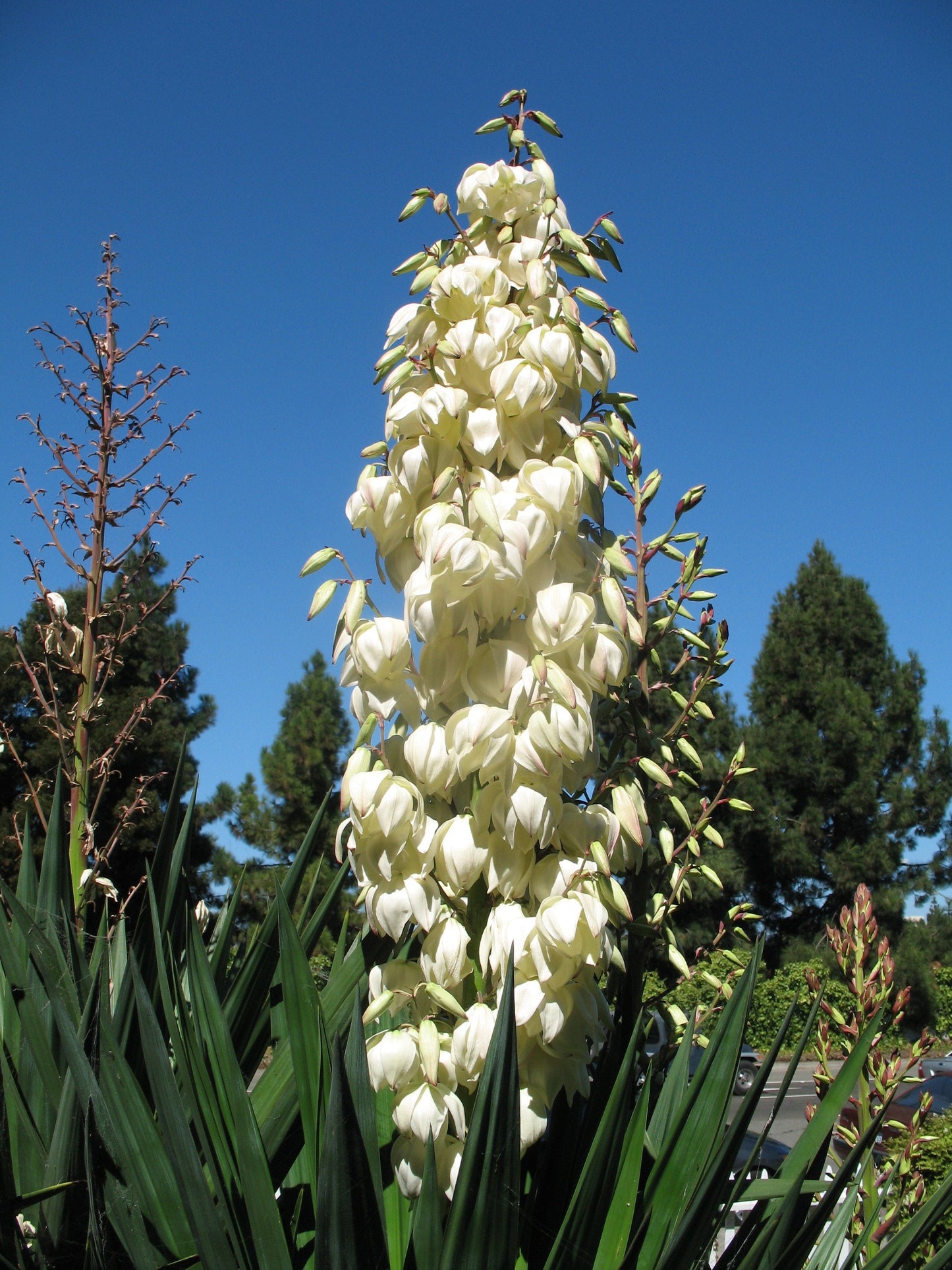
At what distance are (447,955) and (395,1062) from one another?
0.12 meters

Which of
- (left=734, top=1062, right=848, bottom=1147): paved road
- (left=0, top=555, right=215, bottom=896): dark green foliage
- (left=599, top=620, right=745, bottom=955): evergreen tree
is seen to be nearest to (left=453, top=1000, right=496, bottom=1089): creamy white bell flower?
(left=734, top=1062, right=848, bottom=1147): paved road

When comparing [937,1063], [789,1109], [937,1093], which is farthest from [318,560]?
[937,1063]

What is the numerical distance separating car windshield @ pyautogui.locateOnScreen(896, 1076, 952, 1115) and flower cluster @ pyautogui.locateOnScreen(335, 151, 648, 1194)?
749 cm

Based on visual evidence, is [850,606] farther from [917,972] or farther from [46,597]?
[46,597]

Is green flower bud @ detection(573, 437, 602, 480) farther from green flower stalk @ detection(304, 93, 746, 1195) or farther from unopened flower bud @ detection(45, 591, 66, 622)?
unopened flower bud @ detection(45, 591, 66, 622)

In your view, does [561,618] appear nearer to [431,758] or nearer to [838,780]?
[431,758]

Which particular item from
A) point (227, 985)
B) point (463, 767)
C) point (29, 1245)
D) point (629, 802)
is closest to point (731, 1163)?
point (629, 802)

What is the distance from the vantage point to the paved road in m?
7.98

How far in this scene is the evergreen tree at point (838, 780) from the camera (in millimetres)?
Result: 14867

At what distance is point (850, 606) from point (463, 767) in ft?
57.0

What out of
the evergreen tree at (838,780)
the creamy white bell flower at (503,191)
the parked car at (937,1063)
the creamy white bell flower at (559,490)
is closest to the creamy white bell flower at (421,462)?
the creamy white bell flower at (559,490)

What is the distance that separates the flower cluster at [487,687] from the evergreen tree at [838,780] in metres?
13.9

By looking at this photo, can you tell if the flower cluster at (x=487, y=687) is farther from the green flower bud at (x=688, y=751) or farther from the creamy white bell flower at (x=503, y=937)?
the green flower bud at (x=688, y=751)

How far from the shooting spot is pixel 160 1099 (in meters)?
0.89
